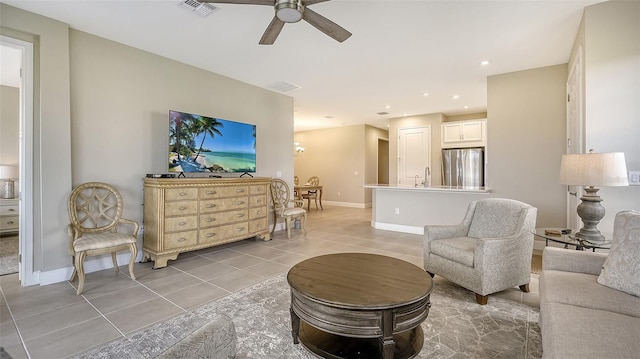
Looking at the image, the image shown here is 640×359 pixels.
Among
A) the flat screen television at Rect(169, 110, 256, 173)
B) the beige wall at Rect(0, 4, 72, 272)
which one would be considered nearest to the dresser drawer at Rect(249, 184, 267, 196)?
the flat screen television at Rect(169, 110, 256, 173)

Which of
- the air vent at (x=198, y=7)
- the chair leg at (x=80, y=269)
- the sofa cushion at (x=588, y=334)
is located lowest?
the chair leg at (x=80, y=269)

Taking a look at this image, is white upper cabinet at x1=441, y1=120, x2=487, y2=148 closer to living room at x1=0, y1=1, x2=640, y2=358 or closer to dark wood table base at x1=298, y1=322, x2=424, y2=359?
living room at x1=0, y1=1, x2=640, y2=358

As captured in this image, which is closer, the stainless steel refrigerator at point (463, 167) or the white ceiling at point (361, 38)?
the white ceiling at point (361, 38)

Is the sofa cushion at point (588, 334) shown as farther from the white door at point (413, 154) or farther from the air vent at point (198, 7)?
the white door at point (413, 154)

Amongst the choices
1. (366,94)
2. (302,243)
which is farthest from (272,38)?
(366,94)

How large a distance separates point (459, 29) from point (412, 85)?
2.01 m

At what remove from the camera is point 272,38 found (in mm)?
2555

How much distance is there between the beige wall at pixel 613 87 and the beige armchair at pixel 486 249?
799mm

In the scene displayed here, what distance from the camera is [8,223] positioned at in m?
4.81

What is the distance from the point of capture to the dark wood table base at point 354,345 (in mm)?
1613

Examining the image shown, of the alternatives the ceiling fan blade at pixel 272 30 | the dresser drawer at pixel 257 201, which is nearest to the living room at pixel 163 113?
the dresser drawer at pixel 257 201

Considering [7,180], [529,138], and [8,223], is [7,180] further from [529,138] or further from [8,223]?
[529,138]

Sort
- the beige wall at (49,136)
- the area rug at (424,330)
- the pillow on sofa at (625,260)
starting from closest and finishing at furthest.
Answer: the pillow on sofa at (625,260) → the area rug at (424,330) → the beige wall at (49,136)

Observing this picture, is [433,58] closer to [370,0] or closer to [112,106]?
[370,0]
